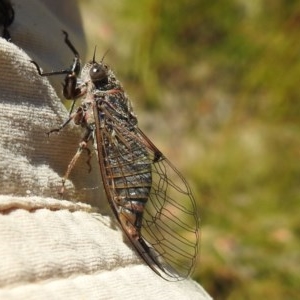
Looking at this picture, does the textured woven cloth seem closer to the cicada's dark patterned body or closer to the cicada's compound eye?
the cicada's dark patterned body

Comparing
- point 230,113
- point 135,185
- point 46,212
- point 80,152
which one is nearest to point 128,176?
point 135,185

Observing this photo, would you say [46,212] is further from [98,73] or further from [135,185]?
[98,73]

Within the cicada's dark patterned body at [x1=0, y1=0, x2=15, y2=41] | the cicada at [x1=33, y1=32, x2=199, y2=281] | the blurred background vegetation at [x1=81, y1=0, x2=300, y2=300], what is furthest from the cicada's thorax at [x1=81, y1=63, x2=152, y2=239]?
the blurred background vegetation at [x1=81, y1=0, x2=300, y2=300]

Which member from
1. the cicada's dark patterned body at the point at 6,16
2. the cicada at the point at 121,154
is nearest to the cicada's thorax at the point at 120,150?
the cicada at the point at 121,154

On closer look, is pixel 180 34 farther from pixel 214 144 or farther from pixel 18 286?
pixel 18 286

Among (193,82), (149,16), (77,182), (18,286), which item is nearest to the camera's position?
(18,286)

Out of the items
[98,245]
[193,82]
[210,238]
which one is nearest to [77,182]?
[98,245]
